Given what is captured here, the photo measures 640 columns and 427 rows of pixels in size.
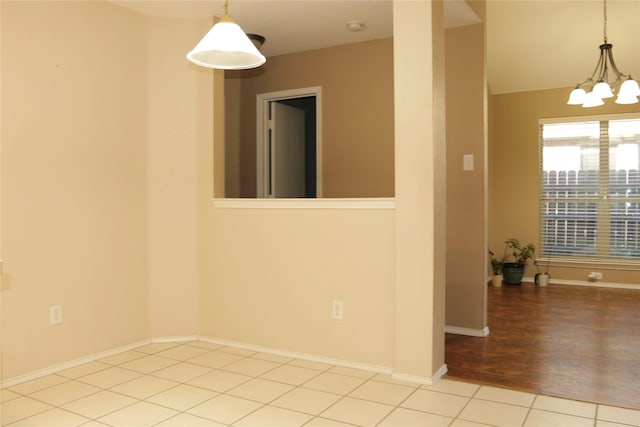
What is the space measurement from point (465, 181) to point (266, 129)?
204 centimetres

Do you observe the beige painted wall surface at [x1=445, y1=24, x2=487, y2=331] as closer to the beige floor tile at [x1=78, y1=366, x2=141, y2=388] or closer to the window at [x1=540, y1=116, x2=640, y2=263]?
the beige floor tile at [x1=78, y1=366, x2=141, y2=388]

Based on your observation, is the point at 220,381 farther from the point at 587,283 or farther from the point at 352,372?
the point at 587,283

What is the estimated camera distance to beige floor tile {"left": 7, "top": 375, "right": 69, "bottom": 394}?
2828 mm

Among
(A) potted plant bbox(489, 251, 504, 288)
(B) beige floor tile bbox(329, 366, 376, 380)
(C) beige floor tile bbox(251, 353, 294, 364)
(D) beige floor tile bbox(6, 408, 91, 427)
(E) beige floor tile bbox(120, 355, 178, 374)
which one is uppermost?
(A) potted plant bbox(489, 251, 504, 288)

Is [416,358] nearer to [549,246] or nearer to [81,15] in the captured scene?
Result: [81,15]

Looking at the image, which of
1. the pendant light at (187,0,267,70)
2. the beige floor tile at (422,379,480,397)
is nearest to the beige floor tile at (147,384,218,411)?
the beige floor tile at (422,379,480,397)

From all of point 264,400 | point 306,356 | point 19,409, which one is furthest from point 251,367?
point 19,409

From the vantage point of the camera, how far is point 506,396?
106 inches

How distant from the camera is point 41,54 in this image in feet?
10.0

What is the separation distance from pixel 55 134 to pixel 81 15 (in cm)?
80

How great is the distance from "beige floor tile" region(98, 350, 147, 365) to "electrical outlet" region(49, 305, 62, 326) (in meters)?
0.41

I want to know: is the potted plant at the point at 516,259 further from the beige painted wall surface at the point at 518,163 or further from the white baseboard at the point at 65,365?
the white baseboard at the point at 65,365

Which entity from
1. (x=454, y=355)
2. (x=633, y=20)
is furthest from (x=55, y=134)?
(x=633, y=20)

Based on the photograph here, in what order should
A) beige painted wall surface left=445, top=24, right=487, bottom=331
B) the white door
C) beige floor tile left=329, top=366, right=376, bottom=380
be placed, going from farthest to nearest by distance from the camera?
the white door < beige painted wall surface left=445, top=24, right=487, bottom=331 < beige floor tile left=329, top=366, right=376, bottom=380
